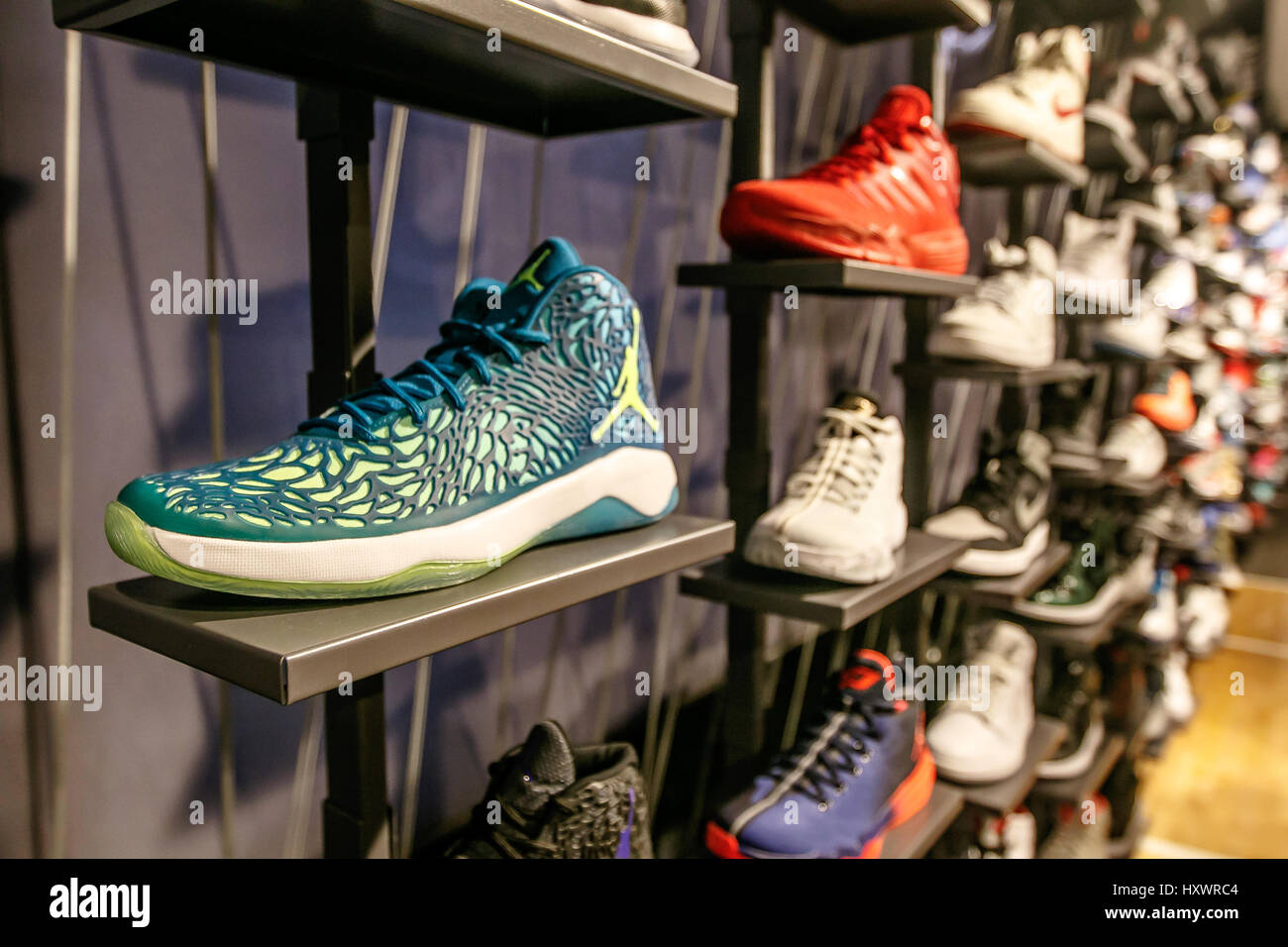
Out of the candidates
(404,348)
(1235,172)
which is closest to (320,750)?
(404,348)

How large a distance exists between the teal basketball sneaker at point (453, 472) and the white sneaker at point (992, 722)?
770 mm

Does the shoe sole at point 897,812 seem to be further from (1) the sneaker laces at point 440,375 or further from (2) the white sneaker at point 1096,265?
(2) the white sneaker at point 1096,265

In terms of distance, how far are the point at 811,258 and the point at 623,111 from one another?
25cm

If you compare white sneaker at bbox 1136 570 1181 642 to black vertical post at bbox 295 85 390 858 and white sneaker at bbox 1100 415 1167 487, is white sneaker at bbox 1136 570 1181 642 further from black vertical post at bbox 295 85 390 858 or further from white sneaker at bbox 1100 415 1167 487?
black vertical post at bbox 295 85 390 858

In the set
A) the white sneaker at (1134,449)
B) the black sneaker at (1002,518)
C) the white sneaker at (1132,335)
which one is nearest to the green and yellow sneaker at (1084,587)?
the black sneaker at (1002,518)

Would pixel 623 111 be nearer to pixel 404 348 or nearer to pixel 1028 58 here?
pixel 404 348

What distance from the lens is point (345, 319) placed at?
2.02ft

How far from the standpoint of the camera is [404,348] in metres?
0.89

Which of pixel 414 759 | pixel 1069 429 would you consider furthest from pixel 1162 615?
pixel 414 759

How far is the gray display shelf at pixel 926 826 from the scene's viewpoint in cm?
97

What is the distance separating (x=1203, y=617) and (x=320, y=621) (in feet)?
9.94

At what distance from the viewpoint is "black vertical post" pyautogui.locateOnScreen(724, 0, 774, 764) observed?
903 mm

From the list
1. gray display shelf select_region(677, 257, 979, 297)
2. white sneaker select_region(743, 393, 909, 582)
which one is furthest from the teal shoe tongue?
white sneaker select_region(743, 393, 909, 582)

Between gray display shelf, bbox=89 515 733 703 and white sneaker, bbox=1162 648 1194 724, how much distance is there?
2.25m
